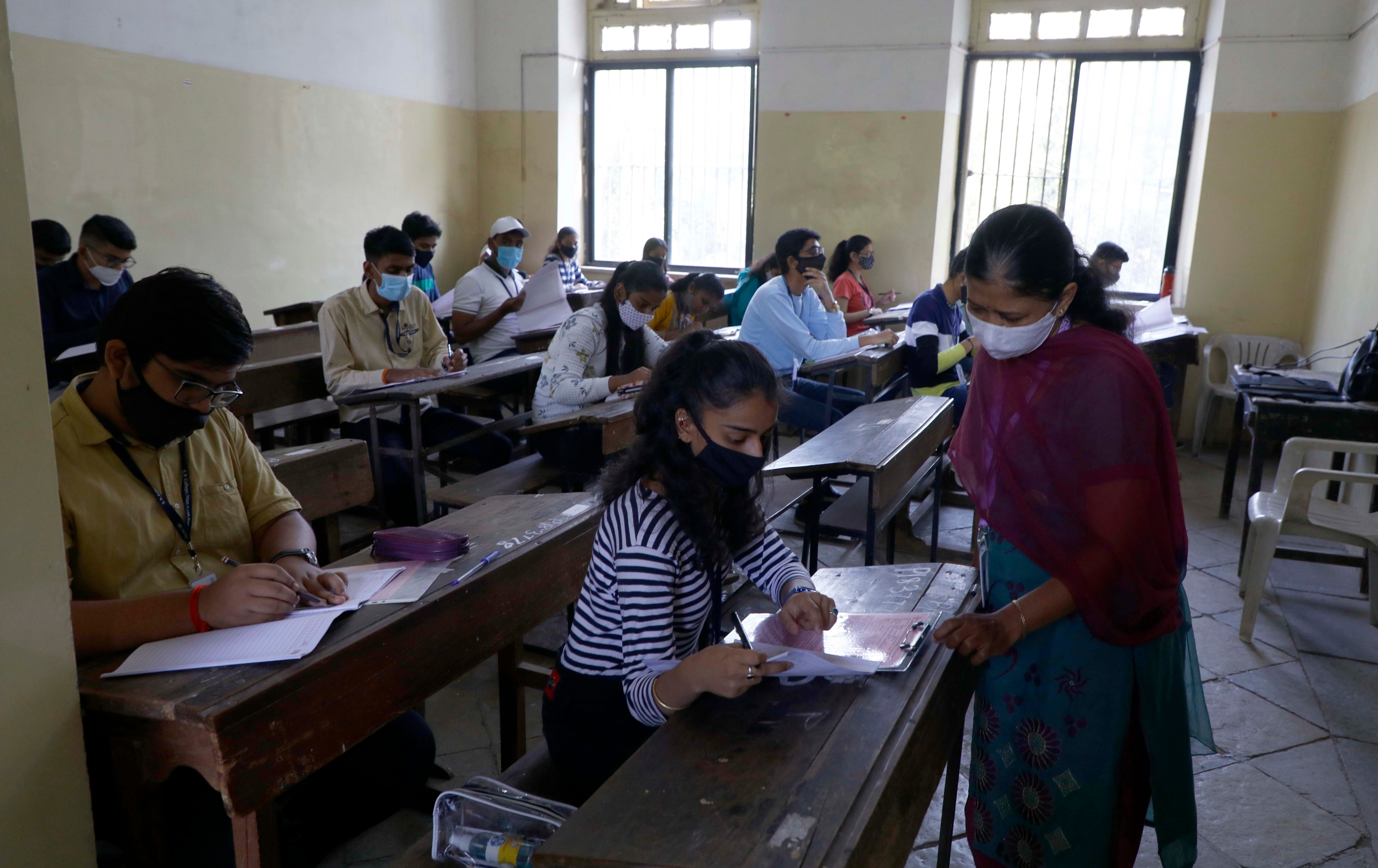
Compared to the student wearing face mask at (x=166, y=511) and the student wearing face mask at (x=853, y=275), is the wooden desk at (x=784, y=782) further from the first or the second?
the student wearing face mask at (x=853, y=275)

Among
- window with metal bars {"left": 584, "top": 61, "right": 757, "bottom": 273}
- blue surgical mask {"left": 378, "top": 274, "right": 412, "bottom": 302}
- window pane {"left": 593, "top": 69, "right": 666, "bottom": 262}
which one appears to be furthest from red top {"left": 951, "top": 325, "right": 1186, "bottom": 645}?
window pane {"left": 593, "top": 69, "right": 666, "bottom": 262}

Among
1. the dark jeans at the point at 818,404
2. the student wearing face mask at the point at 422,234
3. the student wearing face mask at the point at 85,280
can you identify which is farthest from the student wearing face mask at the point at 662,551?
the student wearing face mask at the point at 422,234

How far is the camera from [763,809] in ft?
3.70

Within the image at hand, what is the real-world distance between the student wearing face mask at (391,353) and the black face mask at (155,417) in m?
2.18

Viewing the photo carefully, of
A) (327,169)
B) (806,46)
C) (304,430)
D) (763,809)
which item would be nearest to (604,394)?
(304,430)

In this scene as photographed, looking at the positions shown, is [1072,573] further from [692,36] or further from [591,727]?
[692,36]

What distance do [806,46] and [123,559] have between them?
6796 millimetres

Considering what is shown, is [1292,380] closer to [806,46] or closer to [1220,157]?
[1220,157]

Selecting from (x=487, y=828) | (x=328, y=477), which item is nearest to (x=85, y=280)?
(x=328, y=477)

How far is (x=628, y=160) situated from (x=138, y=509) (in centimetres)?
737

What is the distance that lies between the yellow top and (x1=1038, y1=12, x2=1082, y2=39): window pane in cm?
708

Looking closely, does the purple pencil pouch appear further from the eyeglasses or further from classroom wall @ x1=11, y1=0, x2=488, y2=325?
classroom wall @ x1=11, y1=0, x2=488, y2=325

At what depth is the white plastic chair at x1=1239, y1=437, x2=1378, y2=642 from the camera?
3.30 metres

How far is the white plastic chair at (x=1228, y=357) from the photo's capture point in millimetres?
6203
